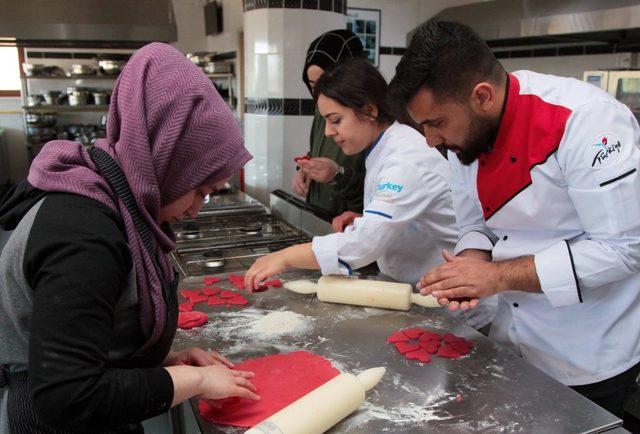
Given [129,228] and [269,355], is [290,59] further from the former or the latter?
[129,228]

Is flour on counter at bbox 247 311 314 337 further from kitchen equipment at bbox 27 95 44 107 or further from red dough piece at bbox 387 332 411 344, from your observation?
kitchen equipment at bbox 27 95 44 107

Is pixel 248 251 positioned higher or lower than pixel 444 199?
lower

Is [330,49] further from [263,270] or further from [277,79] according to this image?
[263,270]

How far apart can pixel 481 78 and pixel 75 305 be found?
99 cm

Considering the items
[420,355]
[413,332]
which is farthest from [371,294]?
[420,355]

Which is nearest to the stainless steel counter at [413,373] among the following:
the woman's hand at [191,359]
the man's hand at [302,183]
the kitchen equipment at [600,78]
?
the woman's hand at [191,359]

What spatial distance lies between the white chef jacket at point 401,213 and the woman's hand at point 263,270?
0.11 metres

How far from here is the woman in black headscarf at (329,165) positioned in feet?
7.59

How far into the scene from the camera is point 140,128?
832mm

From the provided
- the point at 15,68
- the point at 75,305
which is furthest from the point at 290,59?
the point at 15,68

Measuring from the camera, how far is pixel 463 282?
1250 mm

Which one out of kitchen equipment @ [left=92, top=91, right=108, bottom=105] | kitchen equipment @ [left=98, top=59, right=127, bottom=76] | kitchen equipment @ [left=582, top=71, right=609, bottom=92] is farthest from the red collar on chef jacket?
kitchen equipment @ [left=92, top=91, right=108, bottom=105]

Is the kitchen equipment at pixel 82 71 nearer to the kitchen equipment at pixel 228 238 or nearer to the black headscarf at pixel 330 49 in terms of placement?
the kitchen equipment at pixel 228 238

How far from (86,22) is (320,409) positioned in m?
2.39
